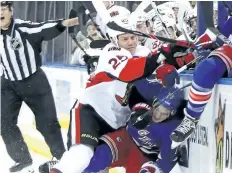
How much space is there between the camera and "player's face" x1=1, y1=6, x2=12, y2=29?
3.89 meters

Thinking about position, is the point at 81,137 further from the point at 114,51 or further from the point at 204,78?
the point at 204,78

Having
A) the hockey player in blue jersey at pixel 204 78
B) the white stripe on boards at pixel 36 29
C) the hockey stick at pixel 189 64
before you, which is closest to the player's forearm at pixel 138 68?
the hockey stick at pixel 189 64

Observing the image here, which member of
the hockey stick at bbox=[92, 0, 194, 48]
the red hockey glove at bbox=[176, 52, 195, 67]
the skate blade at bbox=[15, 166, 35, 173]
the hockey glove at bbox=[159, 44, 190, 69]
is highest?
the hockey stick at bbox=[92, 0, 194, 48]

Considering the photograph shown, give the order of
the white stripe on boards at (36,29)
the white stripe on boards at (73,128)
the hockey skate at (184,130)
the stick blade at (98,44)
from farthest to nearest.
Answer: the white stripe on boards at (36,29), the stick blade at (98,44), the white stripe on boards at (73,128), the hockey skate at (184,130)

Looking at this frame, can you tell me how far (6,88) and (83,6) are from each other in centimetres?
78

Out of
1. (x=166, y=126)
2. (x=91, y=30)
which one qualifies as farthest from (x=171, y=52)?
(x=91, y=30)

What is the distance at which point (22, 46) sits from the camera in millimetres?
3924

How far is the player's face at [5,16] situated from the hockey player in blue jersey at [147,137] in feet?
3.87

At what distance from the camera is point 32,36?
3877mm

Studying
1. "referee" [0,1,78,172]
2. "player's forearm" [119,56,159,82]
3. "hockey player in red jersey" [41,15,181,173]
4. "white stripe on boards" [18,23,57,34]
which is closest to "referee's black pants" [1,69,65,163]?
"referee" [0,1,78,172]

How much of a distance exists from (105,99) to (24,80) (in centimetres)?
103

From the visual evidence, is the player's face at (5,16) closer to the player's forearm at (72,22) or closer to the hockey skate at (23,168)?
the player's forearm at (72,22)

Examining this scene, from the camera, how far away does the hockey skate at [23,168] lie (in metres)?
3.88

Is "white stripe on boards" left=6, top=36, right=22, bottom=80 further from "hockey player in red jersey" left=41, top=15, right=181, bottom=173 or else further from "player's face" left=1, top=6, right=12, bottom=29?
"hockey player in red jersey" left=41, top=15, right=181, bottom=173
